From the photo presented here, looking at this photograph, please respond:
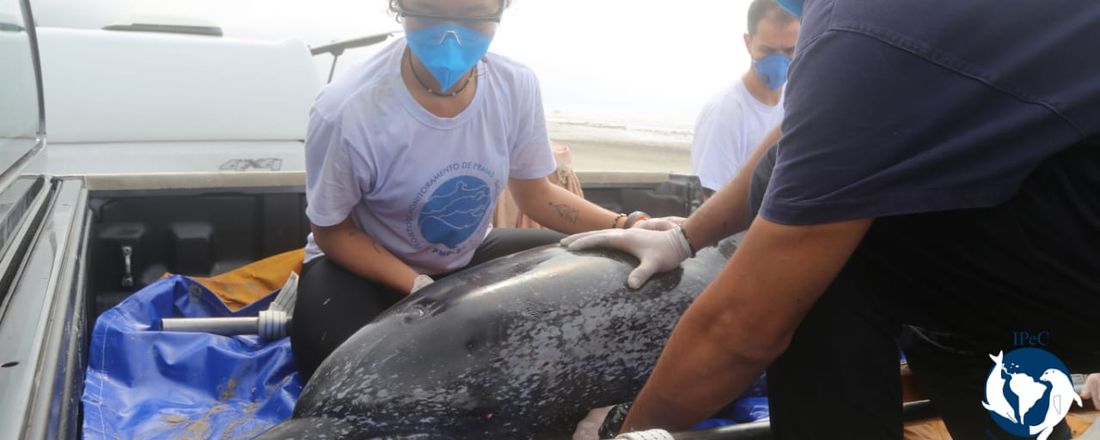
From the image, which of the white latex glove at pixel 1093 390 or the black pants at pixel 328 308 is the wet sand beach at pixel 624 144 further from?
the white latex glove at pixel 1093 390

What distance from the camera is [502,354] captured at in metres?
2.14

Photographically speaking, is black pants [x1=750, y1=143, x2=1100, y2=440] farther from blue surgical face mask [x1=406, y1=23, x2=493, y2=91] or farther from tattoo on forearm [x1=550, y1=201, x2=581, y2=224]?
tattoo on forearm [x1=550, y1=201, x2=581, y2=224]

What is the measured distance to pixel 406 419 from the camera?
200 centimetres

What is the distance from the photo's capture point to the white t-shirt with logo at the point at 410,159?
2613 millimetres

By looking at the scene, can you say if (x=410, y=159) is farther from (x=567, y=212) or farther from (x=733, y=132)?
(x=733, y=132)

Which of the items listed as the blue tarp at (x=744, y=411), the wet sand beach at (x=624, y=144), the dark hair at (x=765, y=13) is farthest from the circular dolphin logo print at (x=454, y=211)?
the wet sand beach at (x=624, y=144)

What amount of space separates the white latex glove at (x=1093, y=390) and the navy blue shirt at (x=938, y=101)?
3.09ft

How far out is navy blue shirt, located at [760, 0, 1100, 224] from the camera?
1.18 meters

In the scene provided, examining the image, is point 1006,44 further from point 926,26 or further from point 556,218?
point 556,218

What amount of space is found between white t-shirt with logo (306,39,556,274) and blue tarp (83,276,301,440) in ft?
1.44

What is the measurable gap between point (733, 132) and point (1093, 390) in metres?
2.37

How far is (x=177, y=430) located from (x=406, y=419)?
2.56ft

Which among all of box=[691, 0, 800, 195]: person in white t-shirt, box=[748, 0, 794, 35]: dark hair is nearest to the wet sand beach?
box=[691, 0, 800, 195]: person in white t-shirt

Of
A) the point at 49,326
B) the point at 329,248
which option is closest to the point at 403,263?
the point at 329,248
